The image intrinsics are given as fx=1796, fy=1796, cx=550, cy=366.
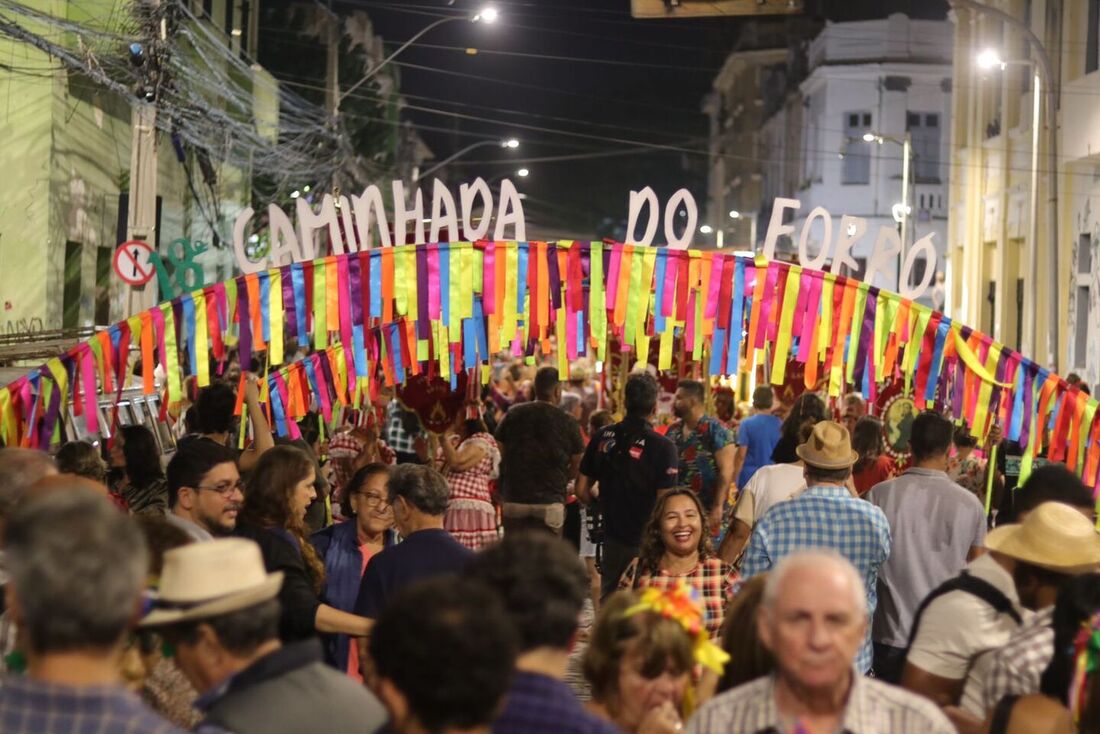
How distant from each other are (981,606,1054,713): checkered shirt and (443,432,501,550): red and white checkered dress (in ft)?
21.1

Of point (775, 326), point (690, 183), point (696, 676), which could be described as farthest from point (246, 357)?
point (690, 183)

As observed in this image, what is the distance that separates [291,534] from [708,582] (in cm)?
178

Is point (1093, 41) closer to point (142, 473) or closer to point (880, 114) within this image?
point (142, 473)

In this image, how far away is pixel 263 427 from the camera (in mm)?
10172

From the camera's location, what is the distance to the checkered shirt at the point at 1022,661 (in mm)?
5086

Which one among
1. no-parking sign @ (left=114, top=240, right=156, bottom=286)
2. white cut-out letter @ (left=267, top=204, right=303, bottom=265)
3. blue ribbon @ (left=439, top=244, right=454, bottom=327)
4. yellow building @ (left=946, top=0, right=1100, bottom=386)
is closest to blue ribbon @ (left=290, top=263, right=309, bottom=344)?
white cut-out letter @ (left=267, top=204, right=303, bottom=265)

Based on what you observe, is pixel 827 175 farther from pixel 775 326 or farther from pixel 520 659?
pixel 520 659

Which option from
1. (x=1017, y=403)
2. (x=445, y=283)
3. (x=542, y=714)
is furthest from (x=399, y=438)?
(x=542, y=714)

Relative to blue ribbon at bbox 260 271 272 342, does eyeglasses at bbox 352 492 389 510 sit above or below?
below

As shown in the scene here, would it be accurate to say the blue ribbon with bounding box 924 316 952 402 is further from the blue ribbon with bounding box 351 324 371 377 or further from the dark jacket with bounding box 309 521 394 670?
the dark jacket with bounding box 309 521 394 670

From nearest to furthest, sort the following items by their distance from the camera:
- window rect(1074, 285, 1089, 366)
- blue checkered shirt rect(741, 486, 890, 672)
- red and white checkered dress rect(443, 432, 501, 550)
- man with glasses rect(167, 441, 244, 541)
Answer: man with glasses rect(167, 441, 244, 541) → blue checkered shirt rect(741, 486, 890, 672) → red and white checkered dress rect(443, 432, 501, 550) → window rect(1074, 285, 1089, 366)

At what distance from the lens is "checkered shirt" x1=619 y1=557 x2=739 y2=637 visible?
24.1 feet

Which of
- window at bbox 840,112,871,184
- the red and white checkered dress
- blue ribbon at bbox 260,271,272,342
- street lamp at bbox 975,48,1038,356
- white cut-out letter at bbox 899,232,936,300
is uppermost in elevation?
window at bbox 840,112,871,184

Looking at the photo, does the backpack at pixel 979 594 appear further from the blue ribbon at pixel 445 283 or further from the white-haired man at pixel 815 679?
the blue ribbon at pixel 445 283
